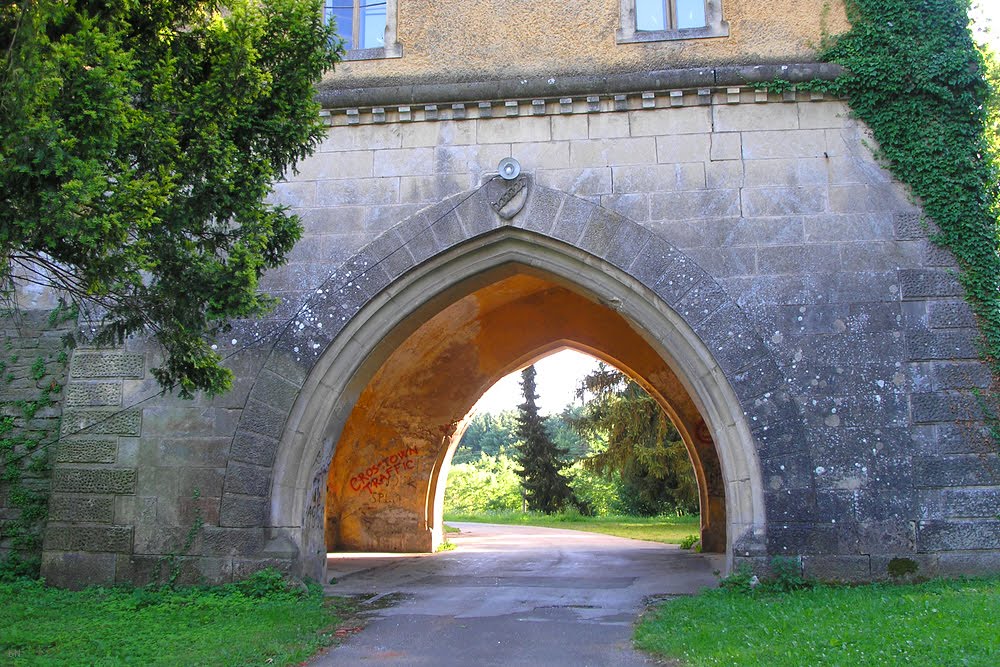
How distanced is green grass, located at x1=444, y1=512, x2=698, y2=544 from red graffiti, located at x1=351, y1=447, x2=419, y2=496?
4949 mm

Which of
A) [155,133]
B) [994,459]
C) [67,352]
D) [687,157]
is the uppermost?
[687,157]

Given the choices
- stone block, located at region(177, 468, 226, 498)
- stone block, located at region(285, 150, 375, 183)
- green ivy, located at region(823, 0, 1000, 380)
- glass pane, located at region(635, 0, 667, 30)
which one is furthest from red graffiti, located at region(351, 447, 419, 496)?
green ivy, located at region(823, 0, 1000, 380)

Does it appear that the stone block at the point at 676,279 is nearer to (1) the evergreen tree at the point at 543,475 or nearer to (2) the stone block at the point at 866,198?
(2) the stone block at the point at 866,198

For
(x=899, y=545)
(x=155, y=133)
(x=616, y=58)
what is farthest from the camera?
(x=616, y=58)

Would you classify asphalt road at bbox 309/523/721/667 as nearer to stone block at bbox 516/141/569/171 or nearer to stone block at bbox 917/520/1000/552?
stone block at bbox 917/520/1000/552

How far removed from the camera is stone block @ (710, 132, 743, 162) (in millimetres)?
8203

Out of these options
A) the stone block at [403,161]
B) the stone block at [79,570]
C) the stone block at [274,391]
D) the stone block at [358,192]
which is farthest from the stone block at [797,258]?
the stone block at [79,570]

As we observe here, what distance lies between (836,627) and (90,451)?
6695mm

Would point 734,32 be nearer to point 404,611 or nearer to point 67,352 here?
point 404,611

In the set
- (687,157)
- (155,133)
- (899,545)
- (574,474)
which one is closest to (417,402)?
(687,157)

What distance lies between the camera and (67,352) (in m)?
8.73

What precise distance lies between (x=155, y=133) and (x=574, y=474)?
33.4 metres

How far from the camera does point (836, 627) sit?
5512 millimetres

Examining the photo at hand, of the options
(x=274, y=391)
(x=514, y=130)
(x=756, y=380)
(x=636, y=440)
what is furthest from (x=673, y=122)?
(x=636, y=440)
